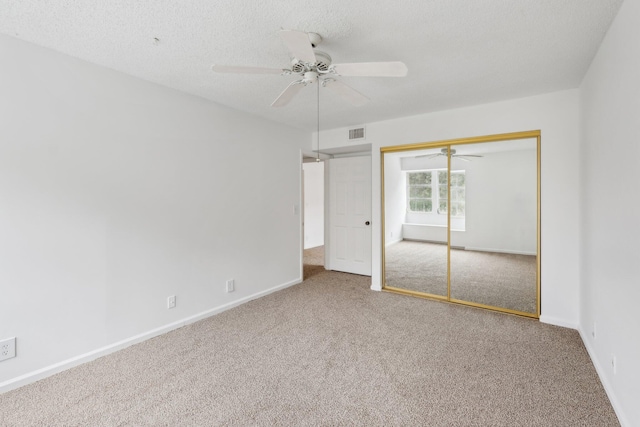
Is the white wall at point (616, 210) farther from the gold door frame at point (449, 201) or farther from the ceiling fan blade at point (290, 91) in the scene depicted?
the ceiling fan blade at point (290, 91)

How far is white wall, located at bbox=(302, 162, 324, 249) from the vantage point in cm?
788

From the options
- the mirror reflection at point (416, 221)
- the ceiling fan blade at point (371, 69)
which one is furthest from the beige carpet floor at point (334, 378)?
the ceiling fan blade at point (371, 69)

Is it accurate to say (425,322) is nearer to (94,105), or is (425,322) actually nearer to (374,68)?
(374,68)

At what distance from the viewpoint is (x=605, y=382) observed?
2.02 meters

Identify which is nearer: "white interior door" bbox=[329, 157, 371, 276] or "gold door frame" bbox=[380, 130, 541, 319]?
"gold door frame" bbox=[380, 130, 541, 319]

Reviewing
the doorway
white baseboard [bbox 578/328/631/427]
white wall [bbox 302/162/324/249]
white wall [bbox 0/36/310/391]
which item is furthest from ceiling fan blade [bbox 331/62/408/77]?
white wall [bbox 302/162/324/249]

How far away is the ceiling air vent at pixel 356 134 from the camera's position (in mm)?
4398

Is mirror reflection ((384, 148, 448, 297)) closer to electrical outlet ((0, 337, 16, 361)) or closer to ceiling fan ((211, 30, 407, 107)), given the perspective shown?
ceiling fan ((211, 30, 407, 107))

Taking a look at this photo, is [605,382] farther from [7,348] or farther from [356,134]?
[7,348]

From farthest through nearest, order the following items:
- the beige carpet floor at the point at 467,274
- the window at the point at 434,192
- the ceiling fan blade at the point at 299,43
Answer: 1. the window at the point at 434,192
2. the beige carpet floor at the point at 467,274
3. the ceiling fan blade at the point at 299,43

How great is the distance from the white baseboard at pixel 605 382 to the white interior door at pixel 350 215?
2.84m

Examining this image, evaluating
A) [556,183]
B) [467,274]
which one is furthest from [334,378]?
[556,183]

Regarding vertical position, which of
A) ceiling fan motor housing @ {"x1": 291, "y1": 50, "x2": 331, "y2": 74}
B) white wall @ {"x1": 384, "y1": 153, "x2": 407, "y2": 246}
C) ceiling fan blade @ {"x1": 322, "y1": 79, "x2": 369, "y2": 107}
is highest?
ceiling fan motor housing @ {"x1": 291, "y1": 50, "x2": 331, "y2": 74}

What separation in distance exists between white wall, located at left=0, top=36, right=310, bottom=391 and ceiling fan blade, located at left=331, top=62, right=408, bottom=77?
79.3 inches
